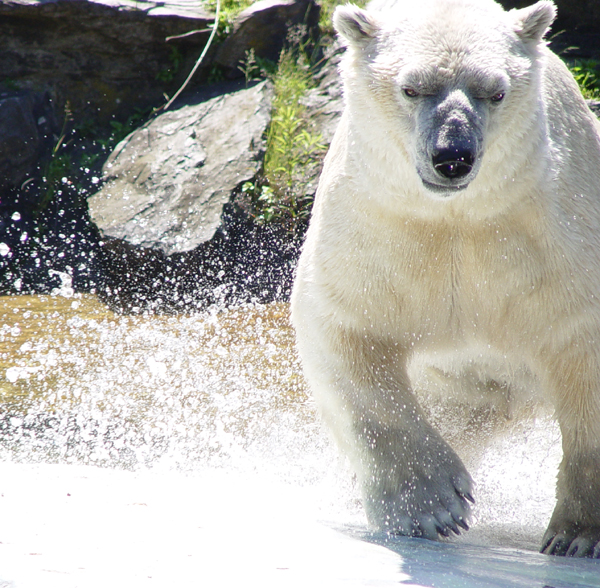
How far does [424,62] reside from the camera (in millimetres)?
1946

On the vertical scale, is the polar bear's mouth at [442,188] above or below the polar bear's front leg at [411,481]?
above

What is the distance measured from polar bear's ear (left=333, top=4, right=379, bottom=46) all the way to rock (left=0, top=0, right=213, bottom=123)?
5.69m

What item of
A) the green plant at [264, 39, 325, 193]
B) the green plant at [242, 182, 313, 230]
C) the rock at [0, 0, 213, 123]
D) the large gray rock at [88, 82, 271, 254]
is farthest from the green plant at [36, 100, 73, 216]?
the green plant at [264, 39, 325, 193]

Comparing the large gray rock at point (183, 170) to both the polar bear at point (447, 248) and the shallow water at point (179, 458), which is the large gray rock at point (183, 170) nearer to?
the shallow water at point (179, 458)

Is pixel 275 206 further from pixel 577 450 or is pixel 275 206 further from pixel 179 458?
pixel 577 450

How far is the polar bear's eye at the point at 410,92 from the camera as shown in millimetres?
1971

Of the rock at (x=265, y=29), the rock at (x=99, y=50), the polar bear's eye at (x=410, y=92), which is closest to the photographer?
the polar bear's eye at (x=410, y=92)

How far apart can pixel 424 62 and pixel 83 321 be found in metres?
3.69

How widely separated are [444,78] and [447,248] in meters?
0.51

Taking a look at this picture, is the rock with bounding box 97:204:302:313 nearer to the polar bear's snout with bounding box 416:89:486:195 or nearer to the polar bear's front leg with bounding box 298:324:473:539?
the polar bear's front leg with bounding box 298:324:473:539

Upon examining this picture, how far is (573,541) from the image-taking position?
7.13 feet

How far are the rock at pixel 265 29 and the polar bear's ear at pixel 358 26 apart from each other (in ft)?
18.1

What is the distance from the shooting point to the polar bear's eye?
77.6 inches

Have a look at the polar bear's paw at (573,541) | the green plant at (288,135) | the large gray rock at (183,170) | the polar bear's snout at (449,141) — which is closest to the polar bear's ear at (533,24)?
the polar bear's snout at (449,141)
